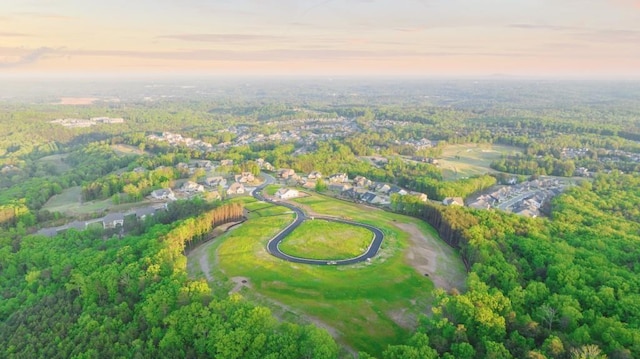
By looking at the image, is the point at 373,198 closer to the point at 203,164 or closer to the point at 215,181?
the point at 215,181

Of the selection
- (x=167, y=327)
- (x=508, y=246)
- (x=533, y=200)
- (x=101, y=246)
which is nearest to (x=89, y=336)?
(x=167, y=327)

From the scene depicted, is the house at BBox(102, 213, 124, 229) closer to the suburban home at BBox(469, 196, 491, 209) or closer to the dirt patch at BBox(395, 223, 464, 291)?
the dirt patch at BBox(395, 223, 464, 291)

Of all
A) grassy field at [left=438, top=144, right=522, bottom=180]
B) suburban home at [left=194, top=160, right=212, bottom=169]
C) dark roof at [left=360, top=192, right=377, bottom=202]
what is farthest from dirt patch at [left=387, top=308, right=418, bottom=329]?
suburban home at [left=194, top=160, right=212, bottom=169]

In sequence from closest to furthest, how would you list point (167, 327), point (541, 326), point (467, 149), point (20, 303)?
point (541, 326) < point (167, 327) < point (20, 303) < point (467, 149)

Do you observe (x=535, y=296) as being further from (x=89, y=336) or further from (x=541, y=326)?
(x=89, y=336)

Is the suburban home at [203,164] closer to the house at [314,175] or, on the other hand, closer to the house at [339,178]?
the house at [314,175]

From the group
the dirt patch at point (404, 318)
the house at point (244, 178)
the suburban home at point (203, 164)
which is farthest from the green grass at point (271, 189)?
the dirt patch at point (404, 318)
